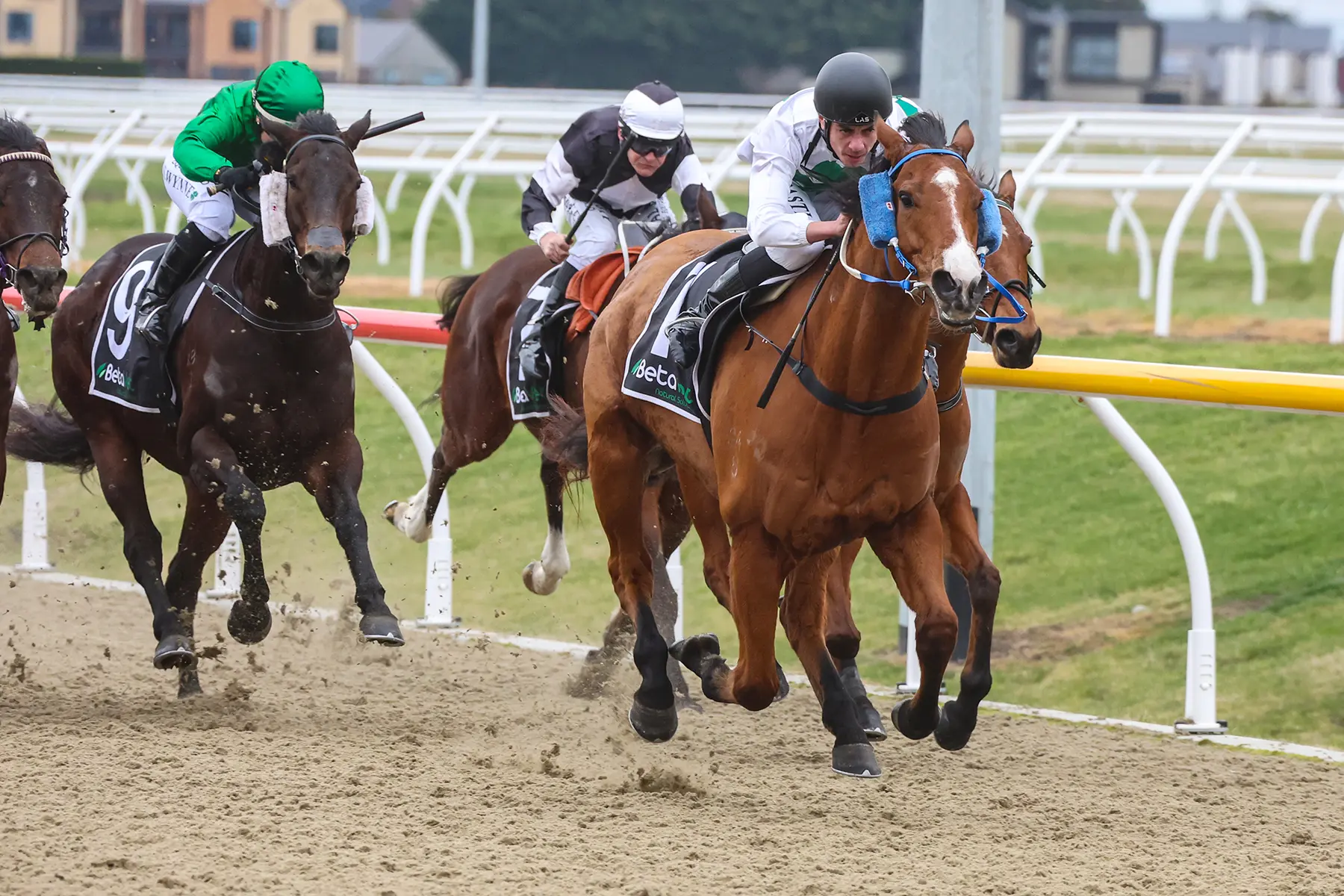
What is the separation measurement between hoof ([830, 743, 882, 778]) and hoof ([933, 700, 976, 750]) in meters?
0.20

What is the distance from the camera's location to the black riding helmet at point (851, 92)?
419cm

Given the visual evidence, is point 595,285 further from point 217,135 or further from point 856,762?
point 856,762

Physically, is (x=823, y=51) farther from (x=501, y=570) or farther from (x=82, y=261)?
(x=501, y=570)

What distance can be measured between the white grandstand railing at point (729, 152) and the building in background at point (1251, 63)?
21.3 m

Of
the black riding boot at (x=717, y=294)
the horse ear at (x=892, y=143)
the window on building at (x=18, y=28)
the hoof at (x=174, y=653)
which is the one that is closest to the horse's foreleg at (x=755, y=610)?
the black riding boot at (x=717, y=294)

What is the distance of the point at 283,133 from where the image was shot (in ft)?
16.6

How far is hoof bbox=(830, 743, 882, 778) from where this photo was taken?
14.3 feet

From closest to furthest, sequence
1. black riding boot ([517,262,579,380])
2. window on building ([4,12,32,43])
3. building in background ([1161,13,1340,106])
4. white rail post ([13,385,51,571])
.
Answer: black riding boot ([517,262,579,380]), white rail post ([13,385,51,571]), window on building ([4,12,32,43]), building in background ([1161,13,1340,106])

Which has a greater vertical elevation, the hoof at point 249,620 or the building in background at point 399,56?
the building in background at point 399,56

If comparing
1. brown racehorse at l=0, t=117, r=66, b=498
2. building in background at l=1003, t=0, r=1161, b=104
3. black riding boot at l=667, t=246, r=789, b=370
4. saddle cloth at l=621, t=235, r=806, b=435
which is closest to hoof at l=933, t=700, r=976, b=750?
saddle cloth at l=621, t=235, r=806, b=435

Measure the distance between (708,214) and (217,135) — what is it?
150cm

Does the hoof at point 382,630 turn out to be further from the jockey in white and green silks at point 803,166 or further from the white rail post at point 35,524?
the white rail post at point 35,524

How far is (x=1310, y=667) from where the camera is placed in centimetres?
677

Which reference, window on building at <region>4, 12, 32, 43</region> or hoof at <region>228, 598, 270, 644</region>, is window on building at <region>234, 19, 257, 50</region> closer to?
window on building at <region>4, 12, 32, 43</region>
